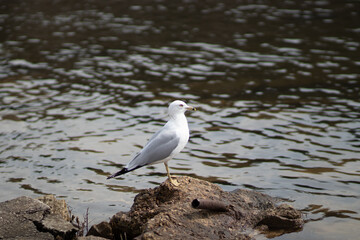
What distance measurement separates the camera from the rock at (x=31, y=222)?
23.1 ft

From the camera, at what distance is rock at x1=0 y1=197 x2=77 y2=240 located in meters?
7.04

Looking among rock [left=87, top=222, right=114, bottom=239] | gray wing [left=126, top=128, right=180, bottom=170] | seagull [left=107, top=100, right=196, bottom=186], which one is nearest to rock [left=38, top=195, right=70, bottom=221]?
rock [left=87, top=222, right=114, bottom=239]

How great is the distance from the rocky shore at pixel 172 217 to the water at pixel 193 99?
49 cm

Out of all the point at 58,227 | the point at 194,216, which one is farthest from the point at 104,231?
the point at 194,216

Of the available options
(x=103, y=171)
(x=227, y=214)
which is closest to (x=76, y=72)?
(x=103, y=171)

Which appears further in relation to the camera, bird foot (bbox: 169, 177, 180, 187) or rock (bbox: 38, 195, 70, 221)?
rock (bbox: 38, 195, 70, 221)

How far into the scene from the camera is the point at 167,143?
7074 mm

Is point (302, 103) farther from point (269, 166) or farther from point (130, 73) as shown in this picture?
point (130, 73)

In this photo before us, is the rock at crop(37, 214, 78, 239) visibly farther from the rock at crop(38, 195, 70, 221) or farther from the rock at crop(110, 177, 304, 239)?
the rock at crop(110, 177, 304, 239)

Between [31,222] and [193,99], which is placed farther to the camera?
[193,99]

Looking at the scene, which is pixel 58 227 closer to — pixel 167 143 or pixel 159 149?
pixel 159 149

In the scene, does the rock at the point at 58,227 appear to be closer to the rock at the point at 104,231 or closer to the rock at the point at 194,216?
the rock at the point at 104,231

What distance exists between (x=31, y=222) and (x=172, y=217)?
68.4 inches

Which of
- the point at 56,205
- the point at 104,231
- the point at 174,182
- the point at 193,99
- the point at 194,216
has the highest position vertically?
the point at 174,182
